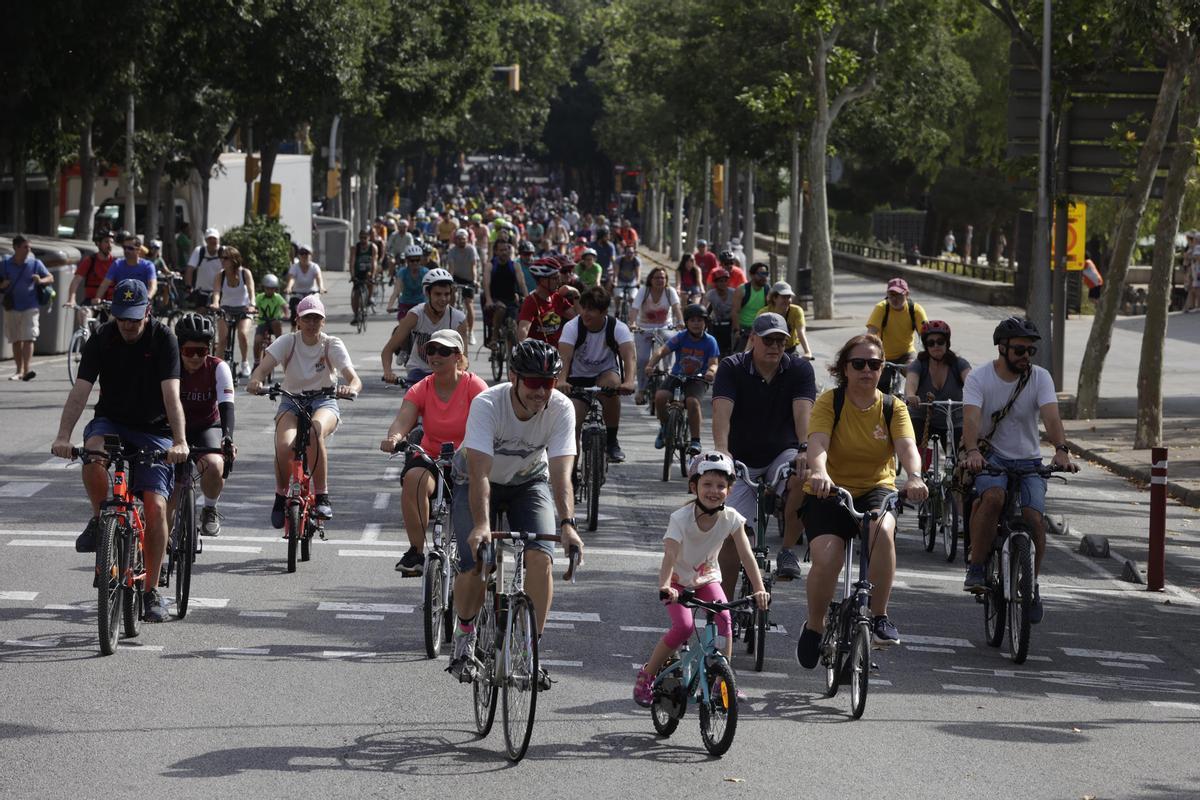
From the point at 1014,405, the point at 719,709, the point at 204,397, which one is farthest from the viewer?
the point at 204,397

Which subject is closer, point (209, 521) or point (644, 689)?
point (644, 689)

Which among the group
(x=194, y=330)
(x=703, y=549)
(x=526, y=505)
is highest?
(x=194, y=330)

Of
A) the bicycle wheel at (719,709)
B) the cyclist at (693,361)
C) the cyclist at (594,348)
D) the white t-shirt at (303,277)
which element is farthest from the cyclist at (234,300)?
the bicycle wheel at (719,709)

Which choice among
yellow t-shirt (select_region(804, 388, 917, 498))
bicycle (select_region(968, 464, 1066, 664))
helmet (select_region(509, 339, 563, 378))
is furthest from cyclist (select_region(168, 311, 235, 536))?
bicycle (select_region(968, 464, 1066, 664))

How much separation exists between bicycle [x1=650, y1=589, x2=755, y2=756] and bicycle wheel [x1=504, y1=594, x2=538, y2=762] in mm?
644

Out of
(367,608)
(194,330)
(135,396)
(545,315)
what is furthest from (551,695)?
(545,315)

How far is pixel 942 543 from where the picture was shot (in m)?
15.5

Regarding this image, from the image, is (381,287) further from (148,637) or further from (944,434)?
(148,637)

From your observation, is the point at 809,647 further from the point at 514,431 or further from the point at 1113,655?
the point at 1113,655

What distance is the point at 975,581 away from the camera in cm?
1143

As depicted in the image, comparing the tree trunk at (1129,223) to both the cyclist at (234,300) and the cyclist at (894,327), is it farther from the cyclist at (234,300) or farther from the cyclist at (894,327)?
the cyclist at (234,300)

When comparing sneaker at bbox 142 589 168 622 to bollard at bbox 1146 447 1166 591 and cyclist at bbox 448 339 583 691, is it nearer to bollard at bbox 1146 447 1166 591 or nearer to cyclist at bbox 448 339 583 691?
cyclist at bbox 448 339 583 691

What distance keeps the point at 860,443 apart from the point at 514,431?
1.91m

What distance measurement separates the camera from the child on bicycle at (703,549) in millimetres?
8625
